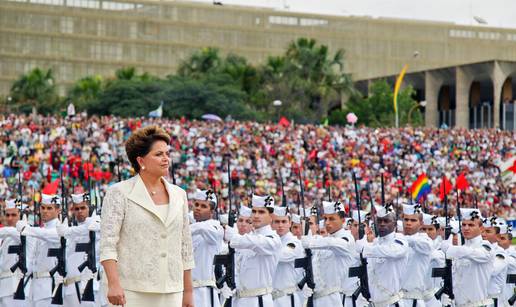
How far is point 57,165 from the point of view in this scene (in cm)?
3569

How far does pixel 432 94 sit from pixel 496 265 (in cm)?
6520

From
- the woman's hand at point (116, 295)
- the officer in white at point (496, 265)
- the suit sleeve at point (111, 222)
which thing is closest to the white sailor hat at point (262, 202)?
the officer in white at point (496, 265)

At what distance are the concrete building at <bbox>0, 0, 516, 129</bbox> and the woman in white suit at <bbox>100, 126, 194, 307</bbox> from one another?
3702 inches

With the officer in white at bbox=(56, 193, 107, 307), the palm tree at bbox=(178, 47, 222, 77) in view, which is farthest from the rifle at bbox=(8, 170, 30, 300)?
the palm tree at bbox=(178, 47, 222, 77)

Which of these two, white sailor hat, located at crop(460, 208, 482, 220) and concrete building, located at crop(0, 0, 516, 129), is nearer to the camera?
white sailor hat, located at crop(460, 208, 482, 220)

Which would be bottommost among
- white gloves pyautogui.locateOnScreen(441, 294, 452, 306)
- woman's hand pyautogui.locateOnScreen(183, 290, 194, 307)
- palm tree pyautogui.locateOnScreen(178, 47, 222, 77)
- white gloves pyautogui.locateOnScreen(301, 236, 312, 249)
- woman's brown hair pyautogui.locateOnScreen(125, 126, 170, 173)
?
white gloves pyautogui.locateOnScreen(441, 294, 452, 306)

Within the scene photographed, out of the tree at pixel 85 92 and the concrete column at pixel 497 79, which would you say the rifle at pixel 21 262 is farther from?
the tree at pixel 85 92

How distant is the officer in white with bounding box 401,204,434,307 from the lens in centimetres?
1329

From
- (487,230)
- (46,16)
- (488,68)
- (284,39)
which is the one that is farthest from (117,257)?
(284,39)

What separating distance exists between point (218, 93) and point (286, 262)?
53844 millimetres

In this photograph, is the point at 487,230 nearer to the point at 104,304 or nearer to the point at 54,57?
the point at 104,304

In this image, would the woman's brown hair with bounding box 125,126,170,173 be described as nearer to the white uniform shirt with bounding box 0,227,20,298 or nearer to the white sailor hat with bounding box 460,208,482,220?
the white sailor hat with bounding box 460,208,482,220

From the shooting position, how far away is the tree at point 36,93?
8181cm

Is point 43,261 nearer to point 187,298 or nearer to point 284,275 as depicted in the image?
point 284,275
